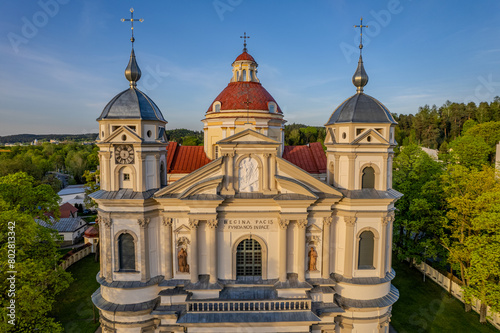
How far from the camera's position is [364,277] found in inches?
677

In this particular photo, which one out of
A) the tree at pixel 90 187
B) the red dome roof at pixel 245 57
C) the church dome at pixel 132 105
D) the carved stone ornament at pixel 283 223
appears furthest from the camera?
the tree at pixel 90 187

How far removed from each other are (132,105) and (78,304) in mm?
17174

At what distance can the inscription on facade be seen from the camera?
55.9 ft

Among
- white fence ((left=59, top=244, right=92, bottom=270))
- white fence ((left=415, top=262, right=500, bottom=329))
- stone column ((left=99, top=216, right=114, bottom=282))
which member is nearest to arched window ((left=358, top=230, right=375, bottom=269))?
white fence ((left=415, top=262, right=500, bottom=329))

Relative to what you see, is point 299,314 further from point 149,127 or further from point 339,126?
point 149,127

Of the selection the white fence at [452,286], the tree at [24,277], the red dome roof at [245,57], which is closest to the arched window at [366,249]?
the white fence at [452,286]

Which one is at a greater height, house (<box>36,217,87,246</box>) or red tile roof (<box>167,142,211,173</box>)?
red tile roof (<box>167,142,211,173</box>)

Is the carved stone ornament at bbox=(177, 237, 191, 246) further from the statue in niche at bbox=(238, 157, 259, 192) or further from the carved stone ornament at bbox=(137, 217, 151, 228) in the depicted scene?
the statue in niche at bbox=(238, 157, 259, 192)

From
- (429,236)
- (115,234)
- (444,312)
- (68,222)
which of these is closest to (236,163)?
(115,234)

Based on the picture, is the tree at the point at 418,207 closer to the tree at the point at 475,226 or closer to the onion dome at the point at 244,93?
the tree at the point at 475,226

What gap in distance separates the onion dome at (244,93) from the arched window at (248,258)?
1231cm

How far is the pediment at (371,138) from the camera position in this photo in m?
16.7

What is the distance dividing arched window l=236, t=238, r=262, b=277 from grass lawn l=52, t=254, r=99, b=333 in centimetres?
1166

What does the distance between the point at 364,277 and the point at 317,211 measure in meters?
4.73
